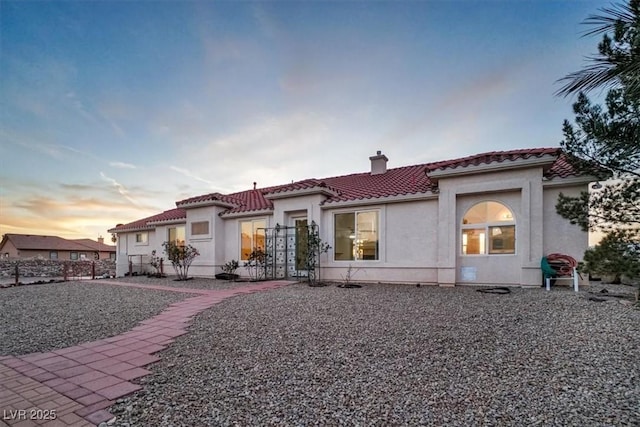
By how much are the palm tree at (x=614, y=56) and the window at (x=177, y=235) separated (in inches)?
669

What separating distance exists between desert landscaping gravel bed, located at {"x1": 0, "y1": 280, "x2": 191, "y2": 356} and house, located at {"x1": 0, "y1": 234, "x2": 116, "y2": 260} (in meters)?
53.5

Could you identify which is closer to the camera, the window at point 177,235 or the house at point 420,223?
the house at point 420,223

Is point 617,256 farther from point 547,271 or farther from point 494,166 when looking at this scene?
point 494,166

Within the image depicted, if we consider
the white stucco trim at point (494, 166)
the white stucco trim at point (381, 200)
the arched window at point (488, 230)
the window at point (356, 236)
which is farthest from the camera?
the window at point (356, 236)

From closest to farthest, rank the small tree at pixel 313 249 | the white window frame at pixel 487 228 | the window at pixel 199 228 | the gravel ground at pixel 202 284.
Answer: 1. the white window frame at pixel 487 228
2. the gravel ground at pixel 202 284
3. the small tree at pixel 313 249
4. the window at pixel 199 228

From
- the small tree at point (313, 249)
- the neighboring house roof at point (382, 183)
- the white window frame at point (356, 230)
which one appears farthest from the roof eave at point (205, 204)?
the white window frame at point (356, 230)

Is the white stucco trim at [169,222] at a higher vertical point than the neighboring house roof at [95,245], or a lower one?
higher

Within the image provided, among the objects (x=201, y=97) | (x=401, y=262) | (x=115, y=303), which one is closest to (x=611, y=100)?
(x=401, y=262)

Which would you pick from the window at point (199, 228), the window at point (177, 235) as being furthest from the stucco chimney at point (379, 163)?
the window at point (177, 235)

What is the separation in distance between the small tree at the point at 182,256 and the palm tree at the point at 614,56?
14828 mm

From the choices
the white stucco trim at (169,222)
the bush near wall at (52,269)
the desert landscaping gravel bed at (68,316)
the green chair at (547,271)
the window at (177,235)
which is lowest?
the bush near wall at (52,269)

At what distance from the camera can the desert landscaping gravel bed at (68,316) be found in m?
4.86

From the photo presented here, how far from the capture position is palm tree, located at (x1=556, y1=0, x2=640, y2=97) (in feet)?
8.55

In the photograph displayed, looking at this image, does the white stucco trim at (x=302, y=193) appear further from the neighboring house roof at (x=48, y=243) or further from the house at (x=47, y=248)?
the neighboring house roof at (x=48, y=243)
